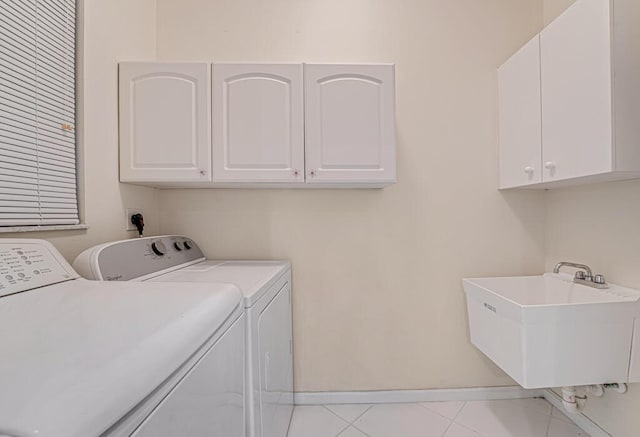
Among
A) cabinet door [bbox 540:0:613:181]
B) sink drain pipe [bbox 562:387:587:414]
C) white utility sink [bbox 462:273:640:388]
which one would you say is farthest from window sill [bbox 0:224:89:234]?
sink drain pipe [bbox 562:387:587:414]

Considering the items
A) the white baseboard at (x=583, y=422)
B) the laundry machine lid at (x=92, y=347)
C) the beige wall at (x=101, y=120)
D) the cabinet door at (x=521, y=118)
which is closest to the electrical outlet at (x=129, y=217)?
the beige wall at (x=101, y=120)

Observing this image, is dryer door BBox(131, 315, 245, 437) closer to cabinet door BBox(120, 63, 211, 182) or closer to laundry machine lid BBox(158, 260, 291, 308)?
laundry machine lid BBox(158, 260, 291, 308)

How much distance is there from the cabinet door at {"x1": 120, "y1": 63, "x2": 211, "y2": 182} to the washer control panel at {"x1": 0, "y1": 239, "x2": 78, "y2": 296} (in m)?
0.68

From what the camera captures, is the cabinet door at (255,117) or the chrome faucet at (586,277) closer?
the chrome faucet at (586,277)

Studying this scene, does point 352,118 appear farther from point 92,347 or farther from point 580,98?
point 92,347

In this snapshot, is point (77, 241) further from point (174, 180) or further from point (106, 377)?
point (106, 377)

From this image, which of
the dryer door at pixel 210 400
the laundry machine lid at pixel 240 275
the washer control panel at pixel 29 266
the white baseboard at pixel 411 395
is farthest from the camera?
the white baseboard at pixel 411 395

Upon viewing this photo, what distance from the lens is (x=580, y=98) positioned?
1.39m

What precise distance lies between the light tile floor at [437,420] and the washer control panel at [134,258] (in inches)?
45.4

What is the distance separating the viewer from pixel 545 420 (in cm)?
179

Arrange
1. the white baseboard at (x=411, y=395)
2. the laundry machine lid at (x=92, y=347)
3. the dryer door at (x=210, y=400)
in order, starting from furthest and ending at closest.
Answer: the white baseboard at (x=411, y=395)
the dryer door at (x=210, y=400)
the laundry machine lid at (x=92, y=347)

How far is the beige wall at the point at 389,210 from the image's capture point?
6.61ft

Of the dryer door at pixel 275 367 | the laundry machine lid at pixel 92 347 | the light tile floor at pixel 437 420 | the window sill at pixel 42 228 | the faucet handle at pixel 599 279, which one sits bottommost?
the light tile floor at pixel 437 420

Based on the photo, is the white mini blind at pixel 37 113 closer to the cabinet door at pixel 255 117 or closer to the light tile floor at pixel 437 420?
the cabinet door at pixel 255 117
